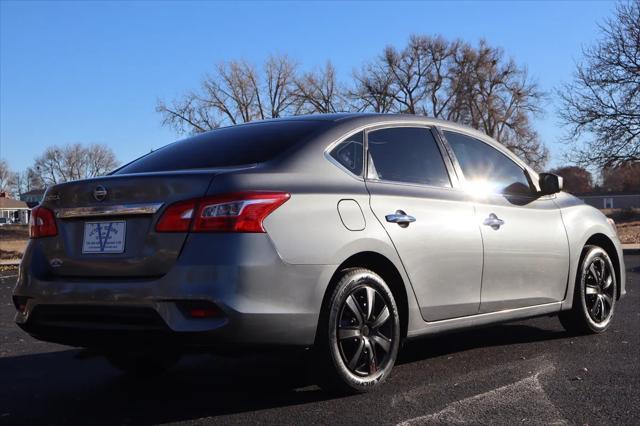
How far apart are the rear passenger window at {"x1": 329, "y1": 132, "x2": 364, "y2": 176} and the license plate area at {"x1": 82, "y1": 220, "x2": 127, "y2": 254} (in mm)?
1264

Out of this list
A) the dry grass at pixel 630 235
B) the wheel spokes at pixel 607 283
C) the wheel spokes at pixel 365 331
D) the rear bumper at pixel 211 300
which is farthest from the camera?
the dry grass at pixel 630 235

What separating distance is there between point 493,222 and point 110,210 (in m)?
2.59

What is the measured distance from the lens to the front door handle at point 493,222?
5.05 m

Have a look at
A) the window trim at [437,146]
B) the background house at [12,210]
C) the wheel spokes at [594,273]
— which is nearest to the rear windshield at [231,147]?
the window trim at [437,146]

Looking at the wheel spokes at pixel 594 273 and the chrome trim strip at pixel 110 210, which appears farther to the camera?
the wheel spokes at pixel 594 273

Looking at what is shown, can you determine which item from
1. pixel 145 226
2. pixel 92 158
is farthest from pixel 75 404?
pixel 92 158

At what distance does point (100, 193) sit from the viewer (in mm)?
3906

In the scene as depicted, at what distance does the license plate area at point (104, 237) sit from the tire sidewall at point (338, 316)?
1138 mm

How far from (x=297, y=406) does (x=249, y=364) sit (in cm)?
141

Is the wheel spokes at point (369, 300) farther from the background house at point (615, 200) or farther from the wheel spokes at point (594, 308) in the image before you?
the background house at point (615, 200)

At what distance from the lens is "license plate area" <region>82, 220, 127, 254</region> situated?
379cm

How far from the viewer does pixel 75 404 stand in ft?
13.6

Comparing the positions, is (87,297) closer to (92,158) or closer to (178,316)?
(178,316)

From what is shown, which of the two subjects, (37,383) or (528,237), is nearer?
Answer: (37,383)
